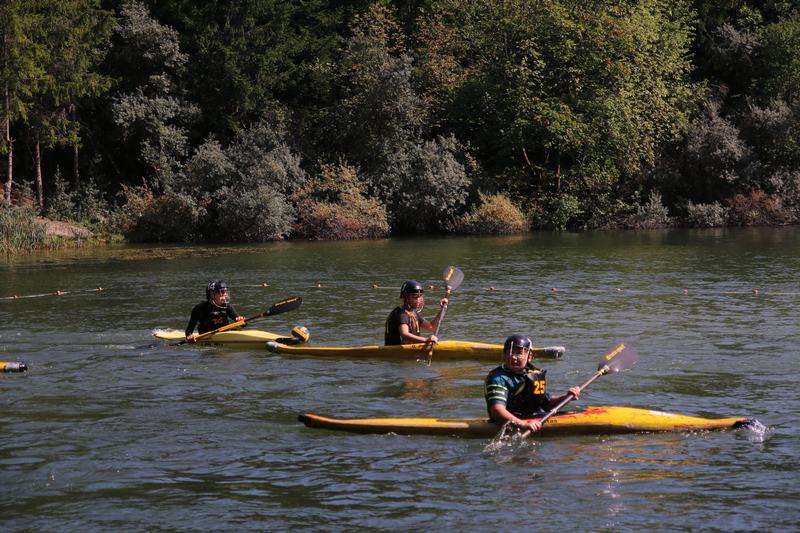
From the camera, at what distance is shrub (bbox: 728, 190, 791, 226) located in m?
A: 49.1

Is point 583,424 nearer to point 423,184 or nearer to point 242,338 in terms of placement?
point 242,338

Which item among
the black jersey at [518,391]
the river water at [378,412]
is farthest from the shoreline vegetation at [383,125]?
the black jersey at [518,391]

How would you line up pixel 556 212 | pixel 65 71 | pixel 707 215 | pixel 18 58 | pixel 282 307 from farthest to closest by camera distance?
pixel 707 215 < pixel 556 212 < pixel 65 71 < pixel 18 58 < pixel 282 307

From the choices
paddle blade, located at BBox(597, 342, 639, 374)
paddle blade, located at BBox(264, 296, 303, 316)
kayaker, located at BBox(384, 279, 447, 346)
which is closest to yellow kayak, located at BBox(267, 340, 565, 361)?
kayaker, located at BBox(384, 279, 447, 346)

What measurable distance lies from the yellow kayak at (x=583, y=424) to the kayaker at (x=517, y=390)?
20 cm

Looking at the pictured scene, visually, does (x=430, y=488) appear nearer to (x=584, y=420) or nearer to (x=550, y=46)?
(x=584, y=420)

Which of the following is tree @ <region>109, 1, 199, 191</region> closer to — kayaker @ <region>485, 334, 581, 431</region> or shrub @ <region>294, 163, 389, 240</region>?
shrub @ <region>294, 163, 389, 240</region>

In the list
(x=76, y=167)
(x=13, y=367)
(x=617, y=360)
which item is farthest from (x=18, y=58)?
(x=617, y=360)

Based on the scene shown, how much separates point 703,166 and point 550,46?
956 centimetres

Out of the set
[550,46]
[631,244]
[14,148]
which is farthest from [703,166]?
[14,148]

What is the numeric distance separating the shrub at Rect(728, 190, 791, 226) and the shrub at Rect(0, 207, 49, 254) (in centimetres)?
→ 3113

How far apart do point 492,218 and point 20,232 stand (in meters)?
19.7

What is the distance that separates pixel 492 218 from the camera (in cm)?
4631

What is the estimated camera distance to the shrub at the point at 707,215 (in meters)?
48.8
